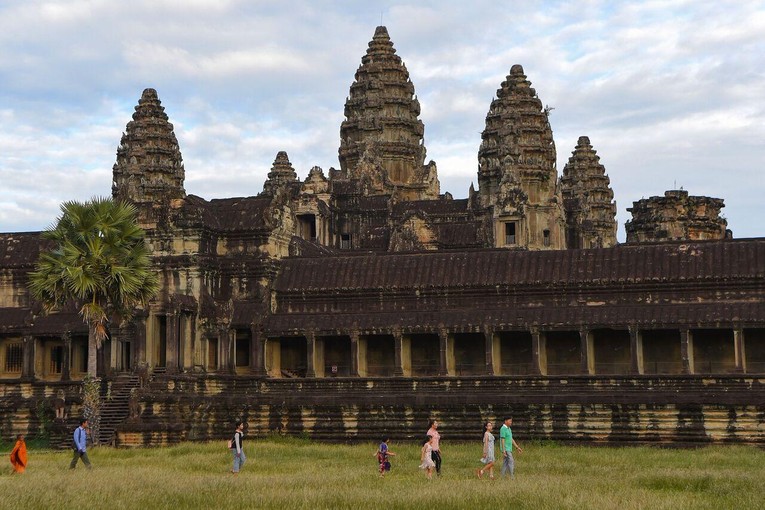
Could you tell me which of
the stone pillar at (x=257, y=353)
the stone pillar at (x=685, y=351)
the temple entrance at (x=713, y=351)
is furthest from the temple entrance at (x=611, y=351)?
the stone pillar at (x=257, y=353)

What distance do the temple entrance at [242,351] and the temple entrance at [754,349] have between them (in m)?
17.9

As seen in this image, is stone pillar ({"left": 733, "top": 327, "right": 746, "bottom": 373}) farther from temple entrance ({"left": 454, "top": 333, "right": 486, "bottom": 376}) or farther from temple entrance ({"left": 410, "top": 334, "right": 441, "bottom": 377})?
temple entrance ({"left": 410, "top": 334, "right": 441, "bottom": 377})

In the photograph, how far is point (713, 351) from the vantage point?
44.4 m

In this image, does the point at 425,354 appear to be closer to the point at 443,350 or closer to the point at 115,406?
the point at 443,350

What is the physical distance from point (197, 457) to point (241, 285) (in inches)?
482

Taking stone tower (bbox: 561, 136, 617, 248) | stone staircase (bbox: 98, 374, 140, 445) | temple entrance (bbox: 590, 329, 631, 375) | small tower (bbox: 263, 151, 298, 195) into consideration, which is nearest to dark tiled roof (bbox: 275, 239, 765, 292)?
temple entrance (bbox: 590, 329, 631, 375)

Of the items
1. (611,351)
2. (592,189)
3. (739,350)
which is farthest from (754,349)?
(592,189)

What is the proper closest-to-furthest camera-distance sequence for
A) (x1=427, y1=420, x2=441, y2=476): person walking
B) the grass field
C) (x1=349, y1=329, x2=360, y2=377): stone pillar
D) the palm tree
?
1. the grass field
2. (x1=427, y1=420, x2=441, y2=476): person walking
3. the palm tree
4. (x1=349, y1=329, x2=360, y2=377): stone pillar

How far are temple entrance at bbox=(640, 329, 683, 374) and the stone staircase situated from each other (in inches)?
696

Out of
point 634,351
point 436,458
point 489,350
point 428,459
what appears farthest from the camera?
point 489,350

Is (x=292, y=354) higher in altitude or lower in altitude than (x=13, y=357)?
lower

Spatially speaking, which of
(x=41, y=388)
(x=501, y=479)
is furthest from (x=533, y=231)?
(x=501, y=479)

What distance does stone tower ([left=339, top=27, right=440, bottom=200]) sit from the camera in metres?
90.5

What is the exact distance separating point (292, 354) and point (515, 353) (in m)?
8.54
